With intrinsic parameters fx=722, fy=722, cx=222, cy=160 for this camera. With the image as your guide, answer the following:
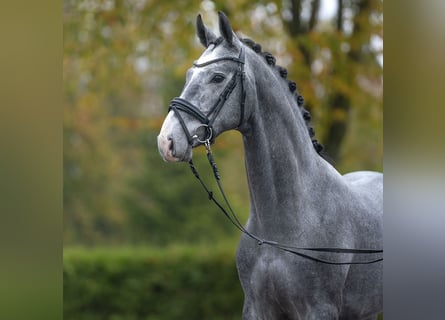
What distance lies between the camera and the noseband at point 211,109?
10.7 ft

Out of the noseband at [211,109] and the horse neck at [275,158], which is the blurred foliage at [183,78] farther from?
the noseband at [211,109]

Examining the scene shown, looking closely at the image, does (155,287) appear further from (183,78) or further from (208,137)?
(208,137)

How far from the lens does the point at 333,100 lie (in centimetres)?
948

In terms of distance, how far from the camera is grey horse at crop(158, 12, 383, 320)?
11.1 ft

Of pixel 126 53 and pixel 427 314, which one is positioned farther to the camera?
pixel 126 53

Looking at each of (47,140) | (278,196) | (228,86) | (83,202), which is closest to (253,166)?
(278,196)

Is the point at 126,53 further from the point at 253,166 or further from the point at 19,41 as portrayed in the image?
the point at 19,41

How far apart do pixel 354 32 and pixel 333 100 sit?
0.91 metres

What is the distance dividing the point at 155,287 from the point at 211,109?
673cm

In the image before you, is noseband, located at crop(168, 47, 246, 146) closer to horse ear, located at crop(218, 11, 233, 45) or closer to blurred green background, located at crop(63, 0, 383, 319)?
horse ear, located at crop(218, 11, 233, 45)

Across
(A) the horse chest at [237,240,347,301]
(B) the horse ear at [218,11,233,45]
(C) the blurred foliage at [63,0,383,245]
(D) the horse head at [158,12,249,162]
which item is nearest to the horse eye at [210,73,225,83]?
(D) the horse head at [158,12,249,162]

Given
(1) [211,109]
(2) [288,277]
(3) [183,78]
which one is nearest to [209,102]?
(1) [211,109]

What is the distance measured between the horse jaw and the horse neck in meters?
0.47

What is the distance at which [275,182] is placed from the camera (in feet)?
12.0
